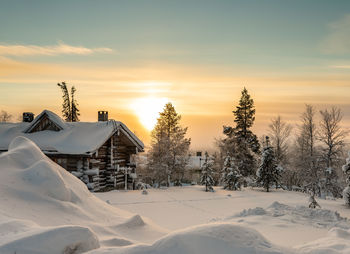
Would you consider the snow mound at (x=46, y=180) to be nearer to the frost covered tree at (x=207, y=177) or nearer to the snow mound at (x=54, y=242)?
the snow mound at (x=54, y=242)

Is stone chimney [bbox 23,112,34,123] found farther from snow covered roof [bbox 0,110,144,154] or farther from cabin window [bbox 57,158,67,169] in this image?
cabin window [bbox 57,158,67,169]

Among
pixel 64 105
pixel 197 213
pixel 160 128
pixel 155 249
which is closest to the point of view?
pixel 155 249

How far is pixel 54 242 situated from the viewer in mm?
4023

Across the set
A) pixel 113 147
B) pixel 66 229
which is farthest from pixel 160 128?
pixel 66 229

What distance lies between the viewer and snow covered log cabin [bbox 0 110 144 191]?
18.7 metres

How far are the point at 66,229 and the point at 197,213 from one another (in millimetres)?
9292

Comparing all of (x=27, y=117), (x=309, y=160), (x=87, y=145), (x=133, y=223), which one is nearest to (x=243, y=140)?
(x=309, y=160)

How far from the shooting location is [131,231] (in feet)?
23.1

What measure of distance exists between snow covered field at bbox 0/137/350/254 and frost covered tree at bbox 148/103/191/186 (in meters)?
17.4

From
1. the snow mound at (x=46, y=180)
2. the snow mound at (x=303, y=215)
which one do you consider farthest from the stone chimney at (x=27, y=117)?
the snow mound at (x=303, y=215)

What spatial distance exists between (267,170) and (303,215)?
14.1 m

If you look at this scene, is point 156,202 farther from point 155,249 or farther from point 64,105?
point 64,105

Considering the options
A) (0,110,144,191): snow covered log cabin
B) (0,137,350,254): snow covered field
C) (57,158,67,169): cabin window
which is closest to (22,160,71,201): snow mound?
(0,137,350,254): snow covered field

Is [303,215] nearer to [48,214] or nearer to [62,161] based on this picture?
[48,214]
